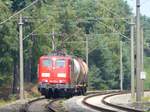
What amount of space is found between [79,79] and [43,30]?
22301mm

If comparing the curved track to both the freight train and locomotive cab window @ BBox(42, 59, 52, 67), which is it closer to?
the freight train

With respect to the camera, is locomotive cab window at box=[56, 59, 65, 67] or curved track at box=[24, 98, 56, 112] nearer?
curved track at box=[24, 98, 56, 112]

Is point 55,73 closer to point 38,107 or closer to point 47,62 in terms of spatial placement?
point 47,62

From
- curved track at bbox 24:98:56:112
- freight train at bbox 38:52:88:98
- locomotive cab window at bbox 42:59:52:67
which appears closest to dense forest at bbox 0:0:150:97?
locomotive cab window at bbox 42:59:52:67

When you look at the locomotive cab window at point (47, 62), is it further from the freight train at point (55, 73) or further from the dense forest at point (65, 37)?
the dense forest at point (65, 37)

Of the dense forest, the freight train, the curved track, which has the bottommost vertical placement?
the curved track

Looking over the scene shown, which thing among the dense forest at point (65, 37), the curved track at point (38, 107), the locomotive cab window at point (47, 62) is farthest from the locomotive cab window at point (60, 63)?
the curved track at point (38, 107)

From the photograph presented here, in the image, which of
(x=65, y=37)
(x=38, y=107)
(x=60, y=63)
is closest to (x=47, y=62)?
(x=60, y=63)

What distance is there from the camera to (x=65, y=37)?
98125 mm

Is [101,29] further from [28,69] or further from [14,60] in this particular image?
[14,60]

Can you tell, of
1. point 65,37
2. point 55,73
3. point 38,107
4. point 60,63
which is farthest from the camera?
point 65,37

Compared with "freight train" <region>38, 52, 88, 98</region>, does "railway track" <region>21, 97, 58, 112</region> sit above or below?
below

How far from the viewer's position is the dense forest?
69.3 m

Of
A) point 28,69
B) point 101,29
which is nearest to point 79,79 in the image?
point 28,69
